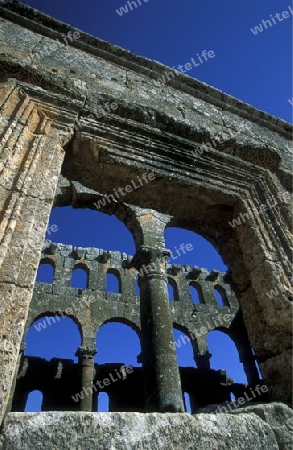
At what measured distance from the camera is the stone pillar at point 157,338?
4891 millimetres

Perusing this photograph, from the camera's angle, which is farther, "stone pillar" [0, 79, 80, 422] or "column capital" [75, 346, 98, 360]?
"column capital" [75, 346, 98, 360]

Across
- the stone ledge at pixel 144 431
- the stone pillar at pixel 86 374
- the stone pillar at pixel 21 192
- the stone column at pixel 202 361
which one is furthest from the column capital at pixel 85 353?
the stone ledge at pixel 144 431

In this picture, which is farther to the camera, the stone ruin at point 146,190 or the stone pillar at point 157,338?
the stone pillar at point 157,338

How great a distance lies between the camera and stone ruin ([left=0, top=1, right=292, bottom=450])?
5.32 feet

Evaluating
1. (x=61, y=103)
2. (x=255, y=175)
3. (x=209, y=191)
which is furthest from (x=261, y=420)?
(x=61, y=103)

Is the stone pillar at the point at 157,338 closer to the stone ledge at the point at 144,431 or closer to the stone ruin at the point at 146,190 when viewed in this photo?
the stone ruin at the point at 146,190

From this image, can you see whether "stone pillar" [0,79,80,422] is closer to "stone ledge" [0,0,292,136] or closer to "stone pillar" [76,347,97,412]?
"stone ledge" [0,0,292,136]

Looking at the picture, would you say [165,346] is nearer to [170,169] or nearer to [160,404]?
[160,404]

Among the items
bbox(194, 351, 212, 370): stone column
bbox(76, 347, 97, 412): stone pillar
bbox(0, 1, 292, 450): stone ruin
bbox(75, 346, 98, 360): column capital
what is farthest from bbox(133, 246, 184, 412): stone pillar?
bbox(194, 351, 212, 370): stone column

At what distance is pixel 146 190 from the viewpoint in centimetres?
331

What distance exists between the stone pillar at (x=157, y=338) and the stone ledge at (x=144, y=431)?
10.6 ft

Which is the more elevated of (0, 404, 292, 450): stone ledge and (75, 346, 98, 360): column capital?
(75, 346, 98, 360): column capital

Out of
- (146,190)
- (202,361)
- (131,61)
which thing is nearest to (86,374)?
(202,361)

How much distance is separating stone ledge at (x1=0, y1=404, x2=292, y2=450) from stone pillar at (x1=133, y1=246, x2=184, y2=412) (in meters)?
3.23
